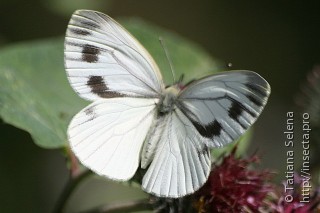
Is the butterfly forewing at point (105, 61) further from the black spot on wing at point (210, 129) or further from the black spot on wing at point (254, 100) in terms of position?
the black spot on wing at point (254, 100)

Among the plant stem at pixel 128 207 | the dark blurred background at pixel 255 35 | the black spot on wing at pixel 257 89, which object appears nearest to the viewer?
the black spot on wing at pixel 257 89

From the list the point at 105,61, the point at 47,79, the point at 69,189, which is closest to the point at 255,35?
the point at 47,79

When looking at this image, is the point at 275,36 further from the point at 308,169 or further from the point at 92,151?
the point at 92,151

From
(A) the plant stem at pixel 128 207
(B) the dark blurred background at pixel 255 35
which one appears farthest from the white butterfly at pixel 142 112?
(B) the dark blurred background at pixel 255 35

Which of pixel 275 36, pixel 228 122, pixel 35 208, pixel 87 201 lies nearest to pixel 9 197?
pixel 35 208

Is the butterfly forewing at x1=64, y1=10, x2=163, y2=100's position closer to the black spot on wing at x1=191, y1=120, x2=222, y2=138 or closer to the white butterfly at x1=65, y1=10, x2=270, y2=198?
the white butterfly at x1=65, y1=10, x2=270, y2=198

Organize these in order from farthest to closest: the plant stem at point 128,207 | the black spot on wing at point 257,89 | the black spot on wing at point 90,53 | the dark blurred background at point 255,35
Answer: the dark blurred background at point 255,35, the plant stem at point 128,207, the black spot on wing at point 90,53, the black spot on wing at point 257,89
